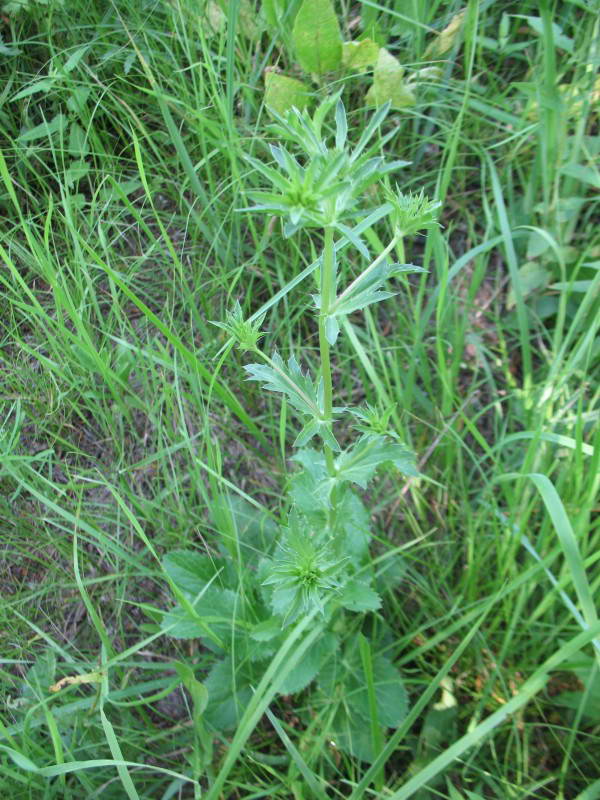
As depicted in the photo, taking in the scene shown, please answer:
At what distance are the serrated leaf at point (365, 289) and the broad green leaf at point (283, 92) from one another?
96 centimetres

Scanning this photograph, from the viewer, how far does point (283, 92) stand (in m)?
1.92

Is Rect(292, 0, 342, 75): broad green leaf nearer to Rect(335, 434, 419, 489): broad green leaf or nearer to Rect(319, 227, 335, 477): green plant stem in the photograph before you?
Rect(319, 227, 335, 477): green plant stem

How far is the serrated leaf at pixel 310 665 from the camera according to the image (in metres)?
1.55

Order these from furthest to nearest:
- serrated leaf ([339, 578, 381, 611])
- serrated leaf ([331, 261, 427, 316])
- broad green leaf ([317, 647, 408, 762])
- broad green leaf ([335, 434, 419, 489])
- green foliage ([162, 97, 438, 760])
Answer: broad green leaf ([317, 647, 408, 762]), serrated leaf ([339, 578, 381, 611]), broad green leaf ([335, 434, 419, 489]), serrated leaf ([331, 261, 427, 316]), green foliage ([162, 97, 438, 760])

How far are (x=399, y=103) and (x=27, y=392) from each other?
Answer: 1.44 metres

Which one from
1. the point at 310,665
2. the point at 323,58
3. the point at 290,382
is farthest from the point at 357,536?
the point at 323,58

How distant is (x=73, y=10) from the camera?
6.93 ft

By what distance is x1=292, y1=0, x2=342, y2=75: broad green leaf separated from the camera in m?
1.87

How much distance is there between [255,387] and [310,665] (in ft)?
2.69

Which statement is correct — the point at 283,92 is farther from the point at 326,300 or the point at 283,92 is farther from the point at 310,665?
the point at 310,665

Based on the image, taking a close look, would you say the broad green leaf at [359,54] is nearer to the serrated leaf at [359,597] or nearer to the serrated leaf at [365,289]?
the serrated leaf at [365,289]

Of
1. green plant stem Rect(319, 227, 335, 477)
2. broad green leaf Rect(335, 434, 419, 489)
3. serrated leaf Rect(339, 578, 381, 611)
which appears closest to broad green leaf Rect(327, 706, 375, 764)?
serrated leaf Rect(339, 578, 381, 611)

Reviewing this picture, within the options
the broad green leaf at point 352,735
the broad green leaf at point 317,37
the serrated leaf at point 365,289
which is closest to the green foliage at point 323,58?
the broad green leaf at point 317,37

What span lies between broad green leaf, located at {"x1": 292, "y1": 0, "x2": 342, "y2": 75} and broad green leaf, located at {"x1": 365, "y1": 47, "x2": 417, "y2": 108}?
140mm
